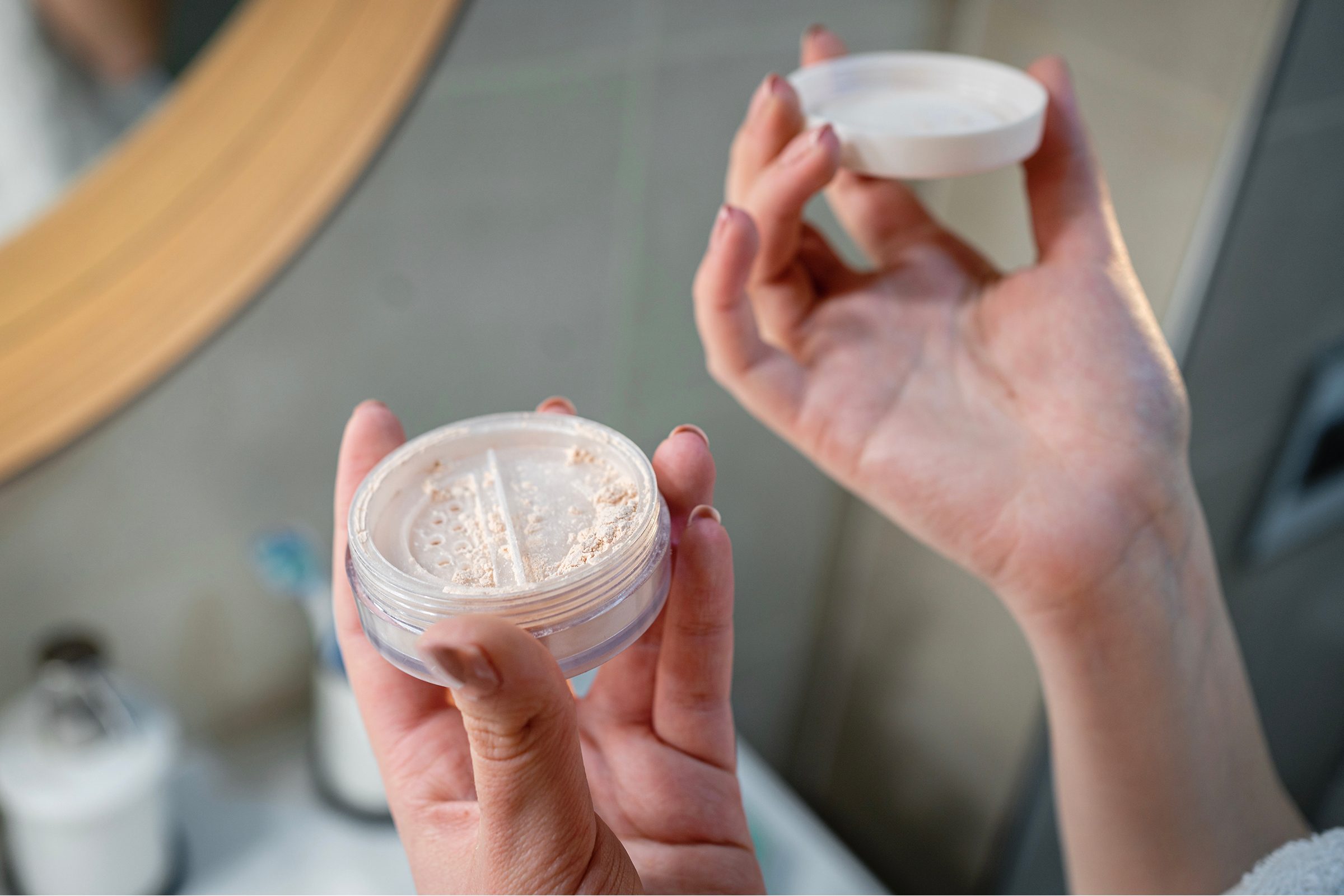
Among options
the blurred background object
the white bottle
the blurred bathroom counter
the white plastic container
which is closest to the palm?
the white plastic container

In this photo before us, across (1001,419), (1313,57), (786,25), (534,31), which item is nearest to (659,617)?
(1001,419)

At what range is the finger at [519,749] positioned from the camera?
32cm

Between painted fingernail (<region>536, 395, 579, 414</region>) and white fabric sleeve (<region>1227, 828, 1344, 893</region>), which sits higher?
painted fingernail (<region>536, 395, 579, 414</region>)

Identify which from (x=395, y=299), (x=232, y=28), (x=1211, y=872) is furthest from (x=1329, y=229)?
(x=232, y=28)

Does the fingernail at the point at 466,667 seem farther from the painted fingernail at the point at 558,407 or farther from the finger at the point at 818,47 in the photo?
the finger at the point at 818,47

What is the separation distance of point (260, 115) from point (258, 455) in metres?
0.26

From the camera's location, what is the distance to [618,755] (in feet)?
1.55

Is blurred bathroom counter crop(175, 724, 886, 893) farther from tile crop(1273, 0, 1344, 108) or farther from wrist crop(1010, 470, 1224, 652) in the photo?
tile crop(1273, 0, 1344, 108)

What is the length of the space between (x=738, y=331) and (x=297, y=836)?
1.99 feet

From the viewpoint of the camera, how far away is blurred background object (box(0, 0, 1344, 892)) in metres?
0.78

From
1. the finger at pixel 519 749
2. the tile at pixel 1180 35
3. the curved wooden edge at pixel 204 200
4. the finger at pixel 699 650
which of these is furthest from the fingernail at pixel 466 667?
the tile at pixel 1180 35

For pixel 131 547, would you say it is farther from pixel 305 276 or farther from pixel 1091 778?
pixel 1091 778

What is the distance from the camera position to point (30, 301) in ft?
2.54

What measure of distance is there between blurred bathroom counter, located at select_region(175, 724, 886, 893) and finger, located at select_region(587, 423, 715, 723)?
47cm
